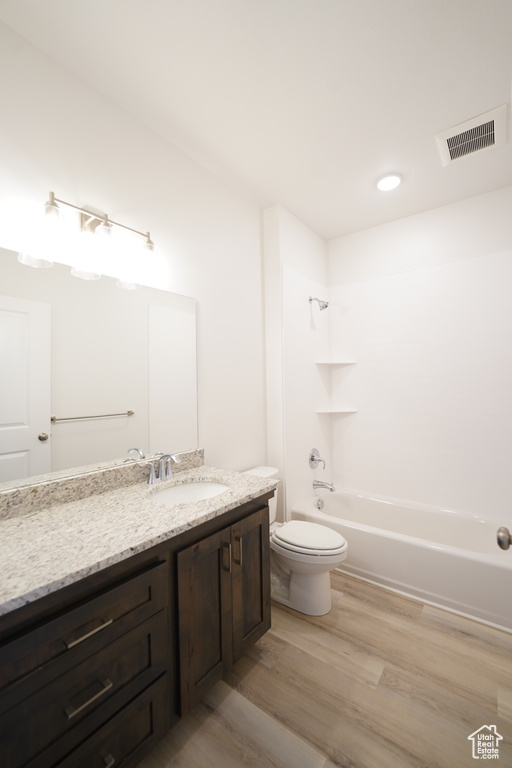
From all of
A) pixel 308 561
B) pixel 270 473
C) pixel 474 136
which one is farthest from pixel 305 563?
pixel 474 136

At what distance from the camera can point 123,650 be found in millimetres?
950

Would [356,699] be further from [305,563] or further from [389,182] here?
[389,182]

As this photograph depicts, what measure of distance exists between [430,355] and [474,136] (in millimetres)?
1437

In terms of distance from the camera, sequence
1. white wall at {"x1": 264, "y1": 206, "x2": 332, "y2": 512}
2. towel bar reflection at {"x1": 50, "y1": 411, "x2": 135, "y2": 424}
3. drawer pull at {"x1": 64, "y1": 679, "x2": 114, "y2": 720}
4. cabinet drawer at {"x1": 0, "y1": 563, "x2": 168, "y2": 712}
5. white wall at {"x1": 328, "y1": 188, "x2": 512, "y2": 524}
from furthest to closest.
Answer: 1. white wall at {"x1": 264, "y1": 206, "x2": 332, "y2": 512}
2. white wall at {"x1": 328, "y1": 188, "x2": 512, "y2": 524}
3. towel bar reflection at {"x1": 50, "y1": 411, "x2": 135, "y2": 424}
4. drawer pull at {"x1": 64, "y1": 679, "x2": 114, "y2": 720}
5. cabinet drawer at {"x1": 0, "y1": 563, "x2": 168, "y2": 712}

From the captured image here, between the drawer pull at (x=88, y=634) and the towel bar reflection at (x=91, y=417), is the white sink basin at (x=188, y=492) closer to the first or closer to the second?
the towel bar reflection at (x=91, y=417)

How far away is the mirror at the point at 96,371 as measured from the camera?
4.16ft

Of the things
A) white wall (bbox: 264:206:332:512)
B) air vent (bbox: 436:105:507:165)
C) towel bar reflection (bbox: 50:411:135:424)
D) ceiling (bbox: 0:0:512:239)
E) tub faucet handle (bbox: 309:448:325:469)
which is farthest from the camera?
tub faucet handle (bbox: 309:448:325:469)

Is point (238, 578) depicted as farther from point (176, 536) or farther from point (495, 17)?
point (495, 17)

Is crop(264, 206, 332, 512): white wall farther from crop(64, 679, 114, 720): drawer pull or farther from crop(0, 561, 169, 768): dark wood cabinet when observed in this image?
crop(64, 679, 114, 720): drawer pull

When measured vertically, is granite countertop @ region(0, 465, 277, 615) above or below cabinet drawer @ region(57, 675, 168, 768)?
above

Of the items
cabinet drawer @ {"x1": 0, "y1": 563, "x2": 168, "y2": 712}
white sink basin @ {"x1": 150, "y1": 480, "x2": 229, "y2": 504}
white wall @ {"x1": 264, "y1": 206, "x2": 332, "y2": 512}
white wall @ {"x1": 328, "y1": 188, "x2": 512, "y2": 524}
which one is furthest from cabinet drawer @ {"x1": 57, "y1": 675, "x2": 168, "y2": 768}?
white wall @ {"x1": 328, "y1": 188, "x2": 512, "y2": 524}

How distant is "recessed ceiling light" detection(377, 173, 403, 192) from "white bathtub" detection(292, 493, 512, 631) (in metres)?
2.44

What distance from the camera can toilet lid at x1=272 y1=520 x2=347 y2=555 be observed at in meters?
1.82

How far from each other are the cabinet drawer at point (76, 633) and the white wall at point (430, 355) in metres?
2.30
